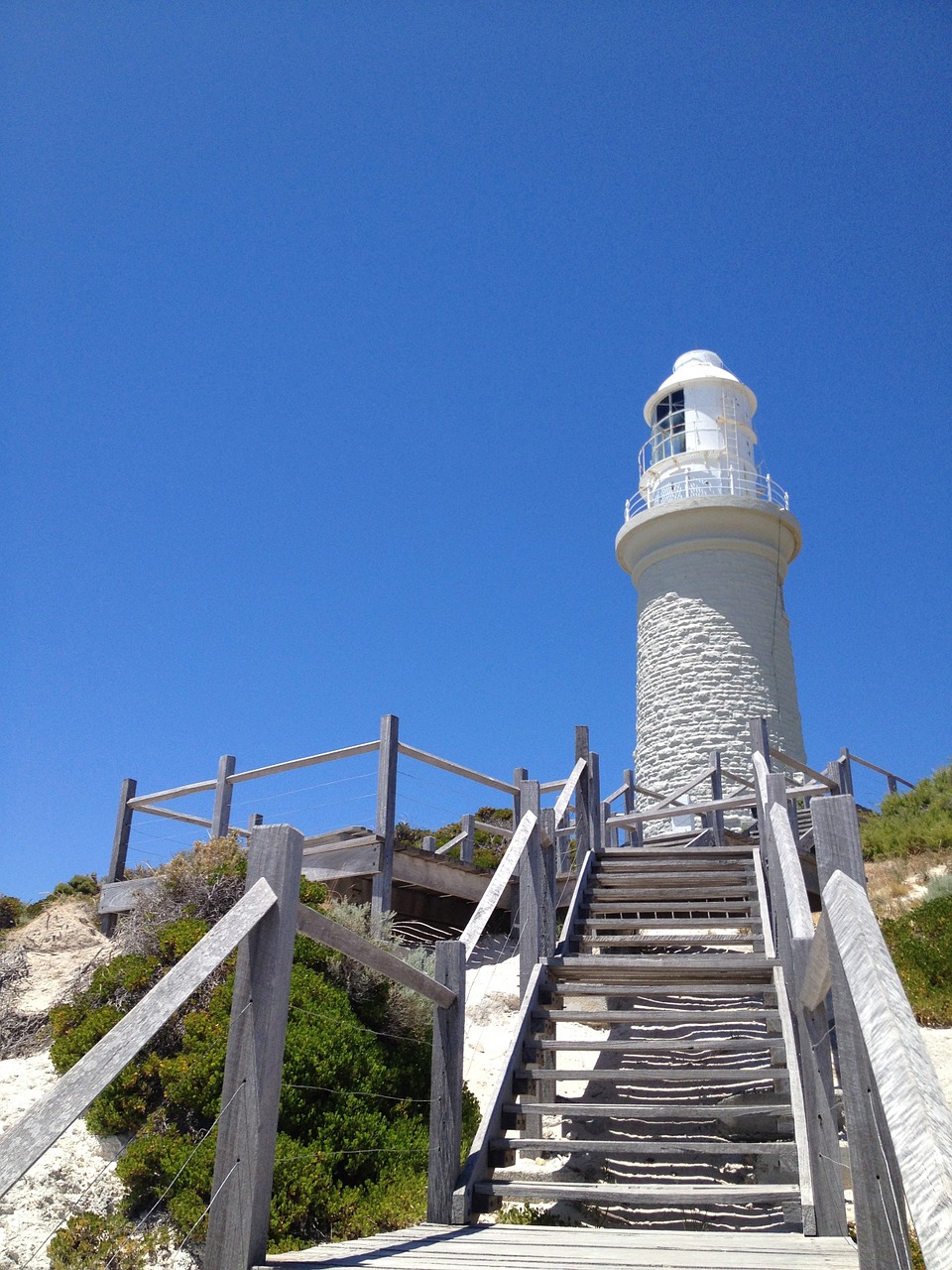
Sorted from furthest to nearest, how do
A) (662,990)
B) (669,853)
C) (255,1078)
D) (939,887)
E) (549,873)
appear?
(939,887) < (669,853) < (549,873) < (662,990) < (255,1078)

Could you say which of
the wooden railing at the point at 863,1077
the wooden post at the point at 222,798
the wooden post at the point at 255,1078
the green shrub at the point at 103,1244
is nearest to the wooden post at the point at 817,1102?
the wooden railing at the point at 863,1077

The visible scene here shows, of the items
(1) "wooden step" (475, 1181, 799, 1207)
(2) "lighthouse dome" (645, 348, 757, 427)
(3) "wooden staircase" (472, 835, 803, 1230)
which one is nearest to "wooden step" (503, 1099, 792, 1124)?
(3) "wooden staircase" (472, 835, 803, 1230)

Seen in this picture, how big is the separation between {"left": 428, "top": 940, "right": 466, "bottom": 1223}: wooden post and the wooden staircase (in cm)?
31

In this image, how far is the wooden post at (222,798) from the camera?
9.48 meters

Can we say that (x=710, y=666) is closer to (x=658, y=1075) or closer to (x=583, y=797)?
(x=583, y=797)

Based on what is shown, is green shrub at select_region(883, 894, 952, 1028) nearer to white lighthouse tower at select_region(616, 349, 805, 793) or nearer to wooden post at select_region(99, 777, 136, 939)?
wooden post at select_region(99, 777, 136, 939)

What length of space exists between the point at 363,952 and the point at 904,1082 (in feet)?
8.11

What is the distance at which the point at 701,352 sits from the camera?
22.6 m

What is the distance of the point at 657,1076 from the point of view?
5312 millimetres

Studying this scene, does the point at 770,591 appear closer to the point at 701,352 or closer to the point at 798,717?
the point at 798,717

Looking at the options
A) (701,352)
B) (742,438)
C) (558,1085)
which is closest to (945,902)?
(558,1085)

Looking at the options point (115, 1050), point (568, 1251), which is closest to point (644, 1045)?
point (568, 1251)

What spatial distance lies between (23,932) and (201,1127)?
19.0 feet

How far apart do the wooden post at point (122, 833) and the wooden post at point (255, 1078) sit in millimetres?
7512
